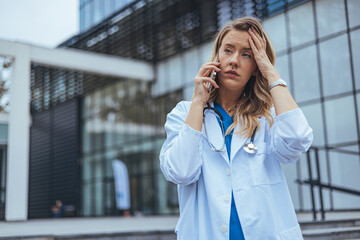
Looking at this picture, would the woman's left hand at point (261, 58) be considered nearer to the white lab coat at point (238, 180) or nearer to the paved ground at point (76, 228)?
the white lab coat at point (238, 180)

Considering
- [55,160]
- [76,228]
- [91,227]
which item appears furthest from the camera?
[55,160]

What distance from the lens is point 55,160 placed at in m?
26.1

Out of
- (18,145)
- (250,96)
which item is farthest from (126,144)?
(250,96)

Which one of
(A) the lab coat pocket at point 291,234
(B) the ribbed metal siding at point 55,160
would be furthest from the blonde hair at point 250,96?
(B) the ribbed metal siding at point 55,160

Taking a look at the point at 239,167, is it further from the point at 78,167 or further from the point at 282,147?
the point at 78,167

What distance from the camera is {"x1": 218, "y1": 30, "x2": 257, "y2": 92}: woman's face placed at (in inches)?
64.8

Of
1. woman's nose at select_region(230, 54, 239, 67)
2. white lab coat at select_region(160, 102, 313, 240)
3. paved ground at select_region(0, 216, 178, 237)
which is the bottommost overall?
paved ground at select_region(0, 216, 178, 237)

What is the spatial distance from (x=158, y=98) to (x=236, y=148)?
19.8 meters

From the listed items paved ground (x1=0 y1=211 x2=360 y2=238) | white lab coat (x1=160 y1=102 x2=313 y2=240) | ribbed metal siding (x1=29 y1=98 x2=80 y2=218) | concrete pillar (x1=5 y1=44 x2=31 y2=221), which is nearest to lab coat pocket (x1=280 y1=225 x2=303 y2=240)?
white lab coat (x1=160 y1=102 x2=313 y2=240)

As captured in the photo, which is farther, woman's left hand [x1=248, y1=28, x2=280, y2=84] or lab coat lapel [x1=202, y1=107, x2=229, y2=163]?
woman's left hand [x1=248, y1=28, x2=280, y2=84]

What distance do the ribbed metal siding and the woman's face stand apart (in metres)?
24.3

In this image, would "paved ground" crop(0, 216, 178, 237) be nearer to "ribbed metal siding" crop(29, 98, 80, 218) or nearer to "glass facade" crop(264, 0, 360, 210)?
"glass facade" crop(264, 0, 360, 210)

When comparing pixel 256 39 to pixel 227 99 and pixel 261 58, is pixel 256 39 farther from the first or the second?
pixel 227 99

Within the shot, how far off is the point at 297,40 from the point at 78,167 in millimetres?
15991
